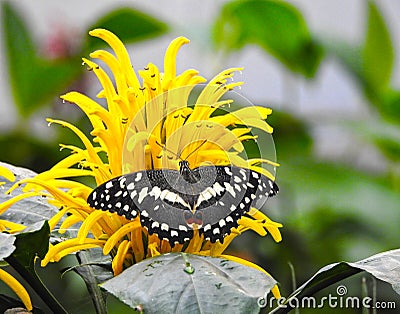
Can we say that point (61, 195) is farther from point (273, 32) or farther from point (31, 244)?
point (273, 32)

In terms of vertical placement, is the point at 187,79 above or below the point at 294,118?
above

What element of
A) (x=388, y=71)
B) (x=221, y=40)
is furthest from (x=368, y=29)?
(x=221, y=40)

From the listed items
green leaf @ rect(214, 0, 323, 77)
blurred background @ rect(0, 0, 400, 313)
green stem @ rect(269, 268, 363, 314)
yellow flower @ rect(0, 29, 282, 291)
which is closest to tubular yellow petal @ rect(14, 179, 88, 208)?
yellow flower @ rect(0, 29, 282, 291)

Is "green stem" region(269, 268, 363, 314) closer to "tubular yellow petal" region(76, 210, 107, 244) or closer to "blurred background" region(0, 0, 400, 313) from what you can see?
"tubular yellow petal" region(76, 210, 107, 244)

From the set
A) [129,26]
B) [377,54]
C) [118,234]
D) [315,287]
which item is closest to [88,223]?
[118,234]

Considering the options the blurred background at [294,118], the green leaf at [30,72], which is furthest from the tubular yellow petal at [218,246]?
the green leaf at [30,72]

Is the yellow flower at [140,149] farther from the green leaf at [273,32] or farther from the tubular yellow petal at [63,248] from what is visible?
the green leaf at [273,32]
